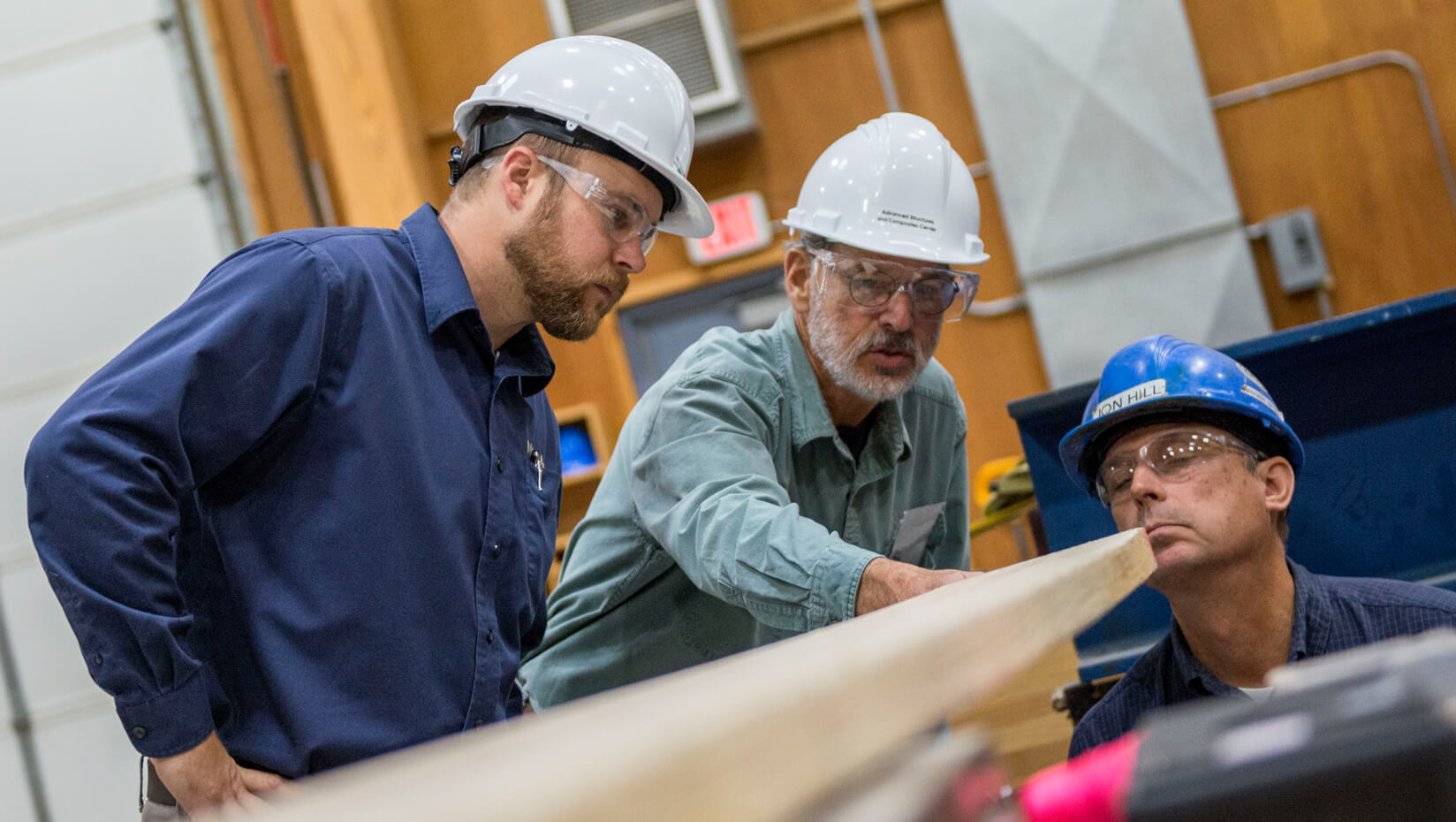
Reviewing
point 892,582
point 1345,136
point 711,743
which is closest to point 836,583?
point 892,582

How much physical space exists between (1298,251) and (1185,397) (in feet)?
18.8

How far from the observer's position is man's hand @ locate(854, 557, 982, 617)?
1824 mm

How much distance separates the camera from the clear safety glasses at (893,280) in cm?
287

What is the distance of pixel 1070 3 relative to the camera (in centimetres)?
733

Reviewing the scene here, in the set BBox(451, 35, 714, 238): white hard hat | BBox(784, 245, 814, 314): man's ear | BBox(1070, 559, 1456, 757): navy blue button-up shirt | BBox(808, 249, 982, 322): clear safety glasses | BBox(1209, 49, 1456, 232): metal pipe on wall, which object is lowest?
BBox(1070, 559, 1456, 757): navy blue button-up shirt

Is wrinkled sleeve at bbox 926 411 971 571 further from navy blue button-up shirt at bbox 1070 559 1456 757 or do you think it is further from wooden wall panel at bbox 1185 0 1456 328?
wooden wall panel at bbox 1185 0 1456 328

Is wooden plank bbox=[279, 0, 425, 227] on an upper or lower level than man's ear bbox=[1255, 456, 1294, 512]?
upper

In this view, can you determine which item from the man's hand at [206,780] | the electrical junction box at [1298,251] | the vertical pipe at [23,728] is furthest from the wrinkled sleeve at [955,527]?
the vertical pipe at [23,728]

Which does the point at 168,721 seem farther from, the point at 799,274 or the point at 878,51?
the point at 878,51

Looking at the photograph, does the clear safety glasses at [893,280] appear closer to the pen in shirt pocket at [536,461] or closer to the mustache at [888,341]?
the mustache at [888,341]

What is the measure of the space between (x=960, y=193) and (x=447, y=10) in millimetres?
5903

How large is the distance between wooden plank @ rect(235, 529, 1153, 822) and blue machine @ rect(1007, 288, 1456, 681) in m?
2.15

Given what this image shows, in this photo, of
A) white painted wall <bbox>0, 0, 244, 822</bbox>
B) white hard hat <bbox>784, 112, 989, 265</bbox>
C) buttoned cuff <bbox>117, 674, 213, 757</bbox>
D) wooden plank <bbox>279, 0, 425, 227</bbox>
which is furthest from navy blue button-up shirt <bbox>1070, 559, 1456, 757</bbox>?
wooden plank <bbox>279, 0, 425, 227</bbox>

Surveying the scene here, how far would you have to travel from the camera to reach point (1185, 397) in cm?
227
